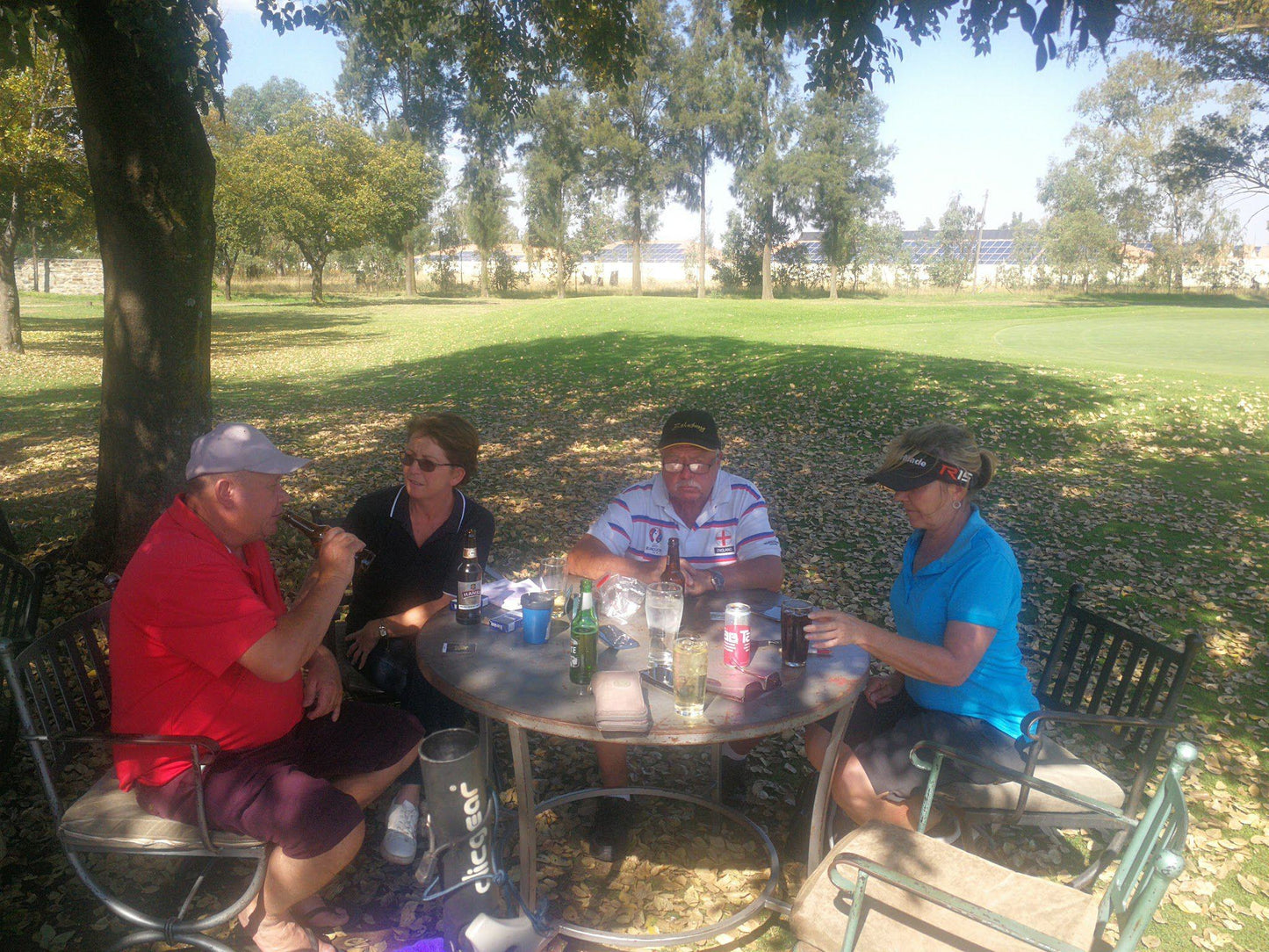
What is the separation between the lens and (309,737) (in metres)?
3.01

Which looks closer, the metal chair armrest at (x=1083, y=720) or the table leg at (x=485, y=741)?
the metal chair armrest at (x=1083, y=720)

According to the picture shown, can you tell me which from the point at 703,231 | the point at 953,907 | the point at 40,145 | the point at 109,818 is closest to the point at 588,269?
the point at 703,231

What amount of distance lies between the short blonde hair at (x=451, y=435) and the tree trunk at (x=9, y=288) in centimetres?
2177

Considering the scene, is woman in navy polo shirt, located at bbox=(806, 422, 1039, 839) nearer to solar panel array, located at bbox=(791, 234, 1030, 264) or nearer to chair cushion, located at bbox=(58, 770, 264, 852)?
chair cushion, located at bbox=(58, 770, 264, 852)

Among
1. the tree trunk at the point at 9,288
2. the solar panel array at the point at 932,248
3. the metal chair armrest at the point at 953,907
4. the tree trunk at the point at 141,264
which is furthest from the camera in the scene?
the solar panel array at the point at 932,248

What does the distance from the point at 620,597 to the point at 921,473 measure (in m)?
1.28

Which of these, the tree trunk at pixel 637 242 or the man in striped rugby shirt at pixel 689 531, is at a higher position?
the tree trunk at pixel 637 242

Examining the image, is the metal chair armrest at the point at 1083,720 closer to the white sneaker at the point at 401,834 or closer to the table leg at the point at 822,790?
the table leg at the point at 822,790

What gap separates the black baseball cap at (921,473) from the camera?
295 cm

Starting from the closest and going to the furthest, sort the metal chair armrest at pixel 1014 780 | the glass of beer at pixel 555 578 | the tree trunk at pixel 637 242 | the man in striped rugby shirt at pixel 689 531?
the metal chair armrest at pixel 1014 780 → the glass of beer at pixel 555 578 → the man in striped rugby shirt at pixel 689 531 → the tree trunk at pixel 637 242

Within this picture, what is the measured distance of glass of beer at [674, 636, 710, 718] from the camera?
2.44m

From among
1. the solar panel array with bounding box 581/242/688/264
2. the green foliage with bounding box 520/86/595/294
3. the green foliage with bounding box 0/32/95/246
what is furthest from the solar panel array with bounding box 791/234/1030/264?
the green foliage with bounding box 0/32/95/246

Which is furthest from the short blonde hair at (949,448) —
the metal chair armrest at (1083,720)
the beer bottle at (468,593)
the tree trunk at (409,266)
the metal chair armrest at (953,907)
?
the tree trunk at (409,266)

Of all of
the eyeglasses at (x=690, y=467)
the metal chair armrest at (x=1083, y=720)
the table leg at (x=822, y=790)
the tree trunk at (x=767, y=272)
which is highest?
the tree trunk at (x=767, y=272)
